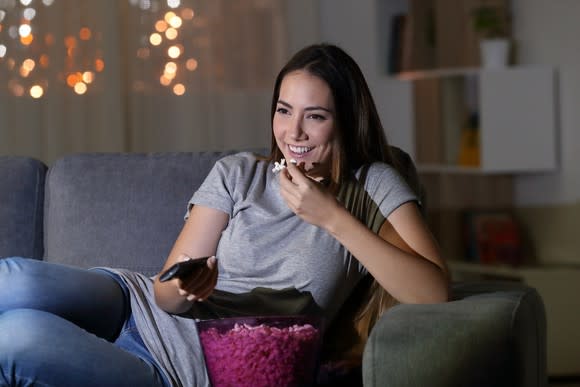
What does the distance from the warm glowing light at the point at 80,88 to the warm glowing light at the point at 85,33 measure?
7.5 inches

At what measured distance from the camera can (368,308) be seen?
6.87 feet

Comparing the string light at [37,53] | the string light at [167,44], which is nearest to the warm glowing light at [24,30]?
the string light at [37,53]

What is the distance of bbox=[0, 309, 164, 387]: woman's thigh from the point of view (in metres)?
1.68

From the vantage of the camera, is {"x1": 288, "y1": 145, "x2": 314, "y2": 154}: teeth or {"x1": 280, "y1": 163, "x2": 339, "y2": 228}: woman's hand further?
{"x1": 288, "y1": 145, "x2": 314, "y2": 154}: teeth

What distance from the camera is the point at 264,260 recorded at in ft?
6.79

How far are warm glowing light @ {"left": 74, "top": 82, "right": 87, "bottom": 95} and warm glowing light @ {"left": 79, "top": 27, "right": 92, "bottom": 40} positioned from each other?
0.19 meters

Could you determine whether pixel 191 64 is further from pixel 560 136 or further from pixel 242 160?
pixel 242 160

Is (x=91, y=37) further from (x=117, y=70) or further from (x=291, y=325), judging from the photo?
(x=291, y=325)

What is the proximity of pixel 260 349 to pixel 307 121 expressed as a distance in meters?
0.60

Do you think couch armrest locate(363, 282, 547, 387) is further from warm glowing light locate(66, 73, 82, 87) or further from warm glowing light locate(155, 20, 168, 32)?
warm glowing light locate(155, 20, 168, 32)

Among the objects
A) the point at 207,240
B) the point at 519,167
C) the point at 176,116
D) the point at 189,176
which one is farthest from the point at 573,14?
the point at 207,240

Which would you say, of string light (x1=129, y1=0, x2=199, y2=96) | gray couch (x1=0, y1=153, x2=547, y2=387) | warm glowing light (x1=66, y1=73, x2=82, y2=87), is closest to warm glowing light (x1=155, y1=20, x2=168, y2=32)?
string light (x1=129, y1=0, x2=199, y2=96)

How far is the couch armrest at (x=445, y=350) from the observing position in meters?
1.61

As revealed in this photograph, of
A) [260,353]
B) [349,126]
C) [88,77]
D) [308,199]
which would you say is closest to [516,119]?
[88,77]
